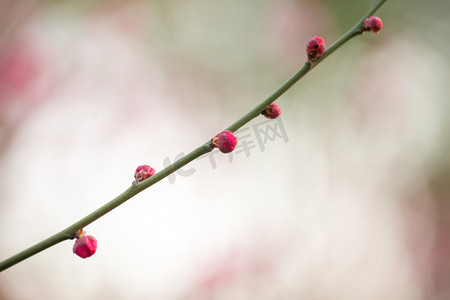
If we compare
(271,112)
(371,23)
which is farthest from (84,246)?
(371,23)

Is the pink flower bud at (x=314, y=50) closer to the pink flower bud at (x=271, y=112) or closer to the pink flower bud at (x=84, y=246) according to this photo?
the pink flower bud at (x=271, y=112)

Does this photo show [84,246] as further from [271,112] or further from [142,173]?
[271,112]

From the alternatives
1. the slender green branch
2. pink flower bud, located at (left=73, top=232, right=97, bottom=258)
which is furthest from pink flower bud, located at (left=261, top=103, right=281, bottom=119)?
pink flower bud, located at (left=73, top=232, right=97, bottom=258)

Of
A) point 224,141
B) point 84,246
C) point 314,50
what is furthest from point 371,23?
point 84,246

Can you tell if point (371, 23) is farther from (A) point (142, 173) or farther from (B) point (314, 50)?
(A) point (142, 173)

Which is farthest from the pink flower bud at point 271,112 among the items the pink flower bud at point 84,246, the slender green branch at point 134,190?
the pink flower bud at point 84,246

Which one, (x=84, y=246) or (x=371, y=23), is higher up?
(x=371, y=23)

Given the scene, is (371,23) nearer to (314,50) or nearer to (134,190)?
(314,50)

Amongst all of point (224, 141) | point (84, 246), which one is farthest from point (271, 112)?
point (84, 246)

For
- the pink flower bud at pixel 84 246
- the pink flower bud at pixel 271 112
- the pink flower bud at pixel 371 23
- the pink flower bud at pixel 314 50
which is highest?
the pink flower bud at pixel 371 23

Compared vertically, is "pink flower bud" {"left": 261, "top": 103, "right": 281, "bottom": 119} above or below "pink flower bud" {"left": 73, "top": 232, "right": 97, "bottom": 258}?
above

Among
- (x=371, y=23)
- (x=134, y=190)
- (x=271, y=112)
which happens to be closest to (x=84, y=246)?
(x=134, y=190)

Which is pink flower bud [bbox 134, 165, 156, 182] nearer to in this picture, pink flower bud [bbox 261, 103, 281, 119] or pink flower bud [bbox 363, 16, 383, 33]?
pink flower bud [bbox 261, 103, 281, 119]
